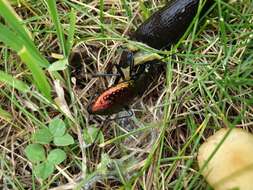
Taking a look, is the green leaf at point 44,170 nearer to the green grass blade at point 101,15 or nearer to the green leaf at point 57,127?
the green leaf at point 57,127

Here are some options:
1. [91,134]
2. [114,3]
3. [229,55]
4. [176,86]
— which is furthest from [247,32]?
[91,134]

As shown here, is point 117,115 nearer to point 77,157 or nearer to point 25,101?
point 77,157

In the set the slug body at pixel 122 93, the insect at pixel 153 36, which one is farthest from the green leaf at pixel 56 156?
the insect at pixel 153 36

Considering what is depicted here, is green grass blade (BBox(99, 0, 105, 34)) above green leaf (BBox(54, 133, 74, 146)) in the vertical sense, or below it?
above

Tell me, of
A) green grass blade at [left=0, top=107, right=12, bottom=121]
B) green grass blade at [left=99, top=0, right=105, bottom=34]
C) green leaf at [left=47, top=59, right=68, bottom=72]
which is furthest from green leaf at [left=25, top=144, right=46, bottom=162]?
green grass blade at [left=99, top=0, right=105, bottom=34]

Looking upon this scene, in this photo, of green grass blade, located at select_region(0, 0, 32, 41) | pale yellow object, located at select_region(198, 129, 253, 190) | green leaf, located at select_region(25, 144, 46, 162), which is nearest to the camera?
pale yellow object, located at select_region(198, 129, 253, 190)

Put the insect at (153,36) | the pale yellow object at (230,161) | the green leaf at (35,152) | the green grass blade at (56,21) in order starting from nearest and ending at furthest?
the pale yellow object at (230,161) < the green grass blade at (56,21) < the green leaf at (35,152) < the insect at (153,36)

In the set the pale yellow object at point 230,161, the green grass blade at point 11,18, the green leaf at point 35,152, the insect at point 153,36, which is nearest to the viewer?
the pale yellow object at point 230,161

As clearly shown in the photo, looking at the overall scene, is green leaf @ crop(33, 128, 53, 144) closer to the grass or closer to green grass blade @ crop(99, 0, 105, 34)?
the grass

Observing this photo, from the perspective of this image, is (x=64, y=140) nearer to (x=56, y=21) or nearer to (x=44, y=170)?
(x=44, y=170)
